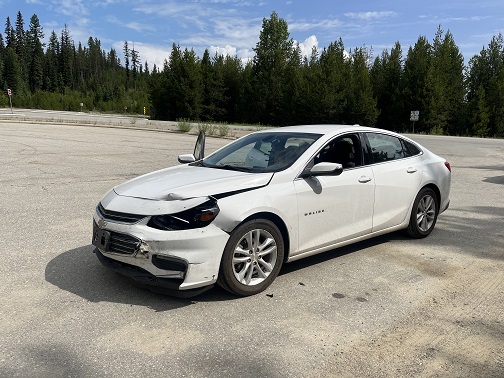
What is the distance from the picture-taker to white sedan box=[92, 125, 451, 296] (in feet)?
11.9

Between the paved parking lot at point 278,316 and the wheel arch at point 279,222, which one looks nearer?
the paved parking lot at point 278,316

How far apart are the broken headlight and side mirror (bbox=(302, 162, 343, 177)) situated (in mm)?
1201

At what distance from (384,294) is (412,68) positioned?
210 feet

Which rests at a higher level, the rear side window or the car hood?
the rear side window

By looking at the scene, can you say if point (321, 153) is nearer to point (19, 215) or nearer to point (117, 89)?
point (19, 215)

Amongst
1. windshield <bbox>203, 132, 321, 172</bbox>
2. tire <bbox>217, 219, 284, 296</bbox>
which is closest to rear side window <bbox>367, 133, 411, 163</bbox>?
windshield <bbox>203, 132, 321, 172</bbox>

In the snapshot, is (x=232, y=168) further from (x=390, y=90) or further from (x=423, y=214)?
(x=390, y=90)

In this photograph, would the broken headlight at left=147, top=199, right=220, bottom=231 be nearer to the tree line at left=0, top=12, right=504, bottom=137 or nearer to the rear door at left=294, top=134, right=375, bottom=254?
the rear door at left=294, top=134, right=375, bottom=254

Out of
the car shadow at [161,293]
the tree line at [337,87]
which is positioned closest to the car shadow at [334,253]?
the car shadow at [161,293]

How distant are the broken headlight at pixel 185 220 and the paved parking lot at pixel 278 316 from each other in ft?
2.38

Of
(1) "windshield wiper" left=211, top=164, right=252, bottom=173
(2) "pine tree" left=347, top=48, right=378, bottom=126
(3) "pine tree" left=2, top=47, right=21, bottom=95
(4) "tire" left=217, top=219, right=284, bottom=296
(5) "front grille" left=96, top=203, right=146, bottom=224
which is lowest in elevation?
(4) "tire" left=217, top=219, right=284, bottom=296

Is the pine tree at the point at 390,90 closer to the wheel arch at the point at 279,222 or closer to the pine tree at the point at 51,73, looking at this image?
the wheel arch at the point at 279,222

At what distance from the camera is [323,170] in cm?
428

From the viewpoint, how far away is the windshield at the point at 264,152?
4496mm
